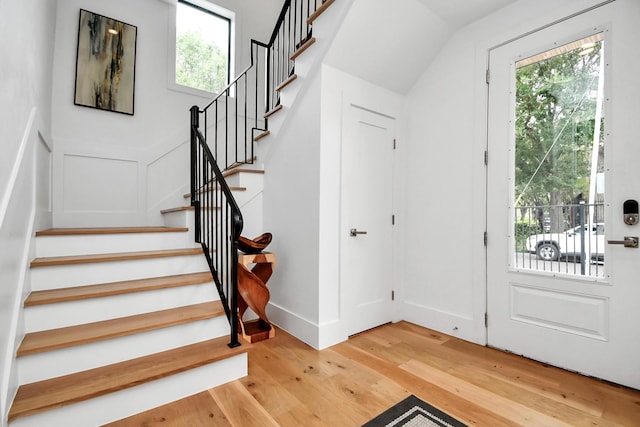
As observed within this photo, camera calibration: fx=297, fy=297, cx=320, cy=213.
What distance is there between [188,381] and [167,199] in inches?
105

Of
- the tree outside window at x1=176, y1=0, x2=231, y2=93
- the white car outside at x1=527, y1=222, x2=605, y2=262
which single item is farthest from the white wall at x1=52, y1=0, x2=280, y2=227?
the white car outside at x1=527, y1=222, x2=605, y2=262

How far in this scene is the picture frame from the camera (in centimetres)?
334

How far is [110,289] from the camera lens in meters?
1.88

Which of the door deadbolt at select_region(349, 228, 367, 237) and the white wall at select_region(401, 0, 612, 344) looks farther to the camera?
the door deadbolt at select_region(349, 228, 367, 237)

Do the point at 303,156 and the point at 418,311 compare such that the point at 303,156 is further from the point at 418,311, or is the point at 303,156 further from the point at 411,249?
the point at 418,311

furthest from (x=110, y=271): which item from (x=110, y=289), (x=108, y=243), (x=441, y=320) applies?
(x=441, y=320)

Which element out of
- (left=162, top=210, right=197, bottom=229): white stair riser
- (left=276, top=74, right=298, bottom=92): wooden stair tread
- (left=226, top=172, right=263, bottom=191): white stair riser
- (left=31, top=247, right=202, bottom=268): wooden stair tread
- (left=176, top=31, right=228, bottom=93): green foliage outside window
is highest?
(left=176, top=31, right=228, bottom=93): green foliage outside window

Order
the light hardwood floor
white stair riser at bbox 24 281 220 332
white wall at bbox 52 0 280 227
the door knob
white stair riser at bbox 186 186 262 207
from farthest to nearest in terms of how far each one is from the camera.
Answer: white wall at bbox 52 0 280 227
white stair riser at bbox 186 186 262 207
the door knob
white stair riser at bbox 24 281 220 332
the light hardwood floor

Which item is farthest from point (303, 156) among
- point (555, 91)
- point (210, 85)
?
point (210, 85)

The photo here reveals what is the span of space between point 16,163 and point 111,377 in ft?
4.06

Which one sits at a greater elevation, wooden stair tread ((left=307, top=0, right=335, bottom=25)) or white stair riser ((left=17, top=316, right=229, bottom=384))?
wooden stair tread ((left=307, top=0, right=335, bottom=25))

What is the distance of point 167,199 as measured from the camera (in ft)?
12.6

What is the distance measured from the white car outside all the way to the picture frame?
4411mm

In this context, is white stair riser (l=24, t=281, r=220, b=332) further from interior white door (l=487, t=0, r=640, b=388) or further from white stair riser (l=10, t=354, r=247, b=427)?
interior white door (l=487, t=0, r=640, b=388)
